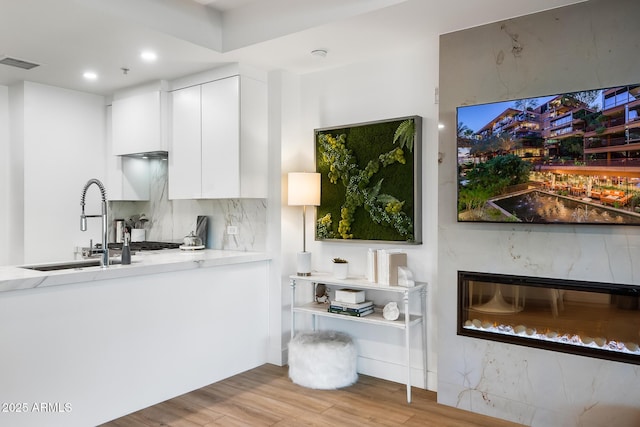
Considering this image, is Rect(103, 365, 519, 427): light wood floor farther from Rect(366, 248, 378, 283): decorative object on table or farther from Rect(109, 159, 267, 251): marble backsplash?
Rect(109, 159, 267, 251): marble backsplash

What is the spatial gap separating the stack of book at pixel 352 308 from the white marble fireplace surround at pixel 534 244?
1.76 ft

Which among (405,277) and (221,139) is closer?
(405,277)

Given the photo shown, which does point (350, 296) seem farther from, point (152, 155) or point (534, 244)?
point (152, 155)

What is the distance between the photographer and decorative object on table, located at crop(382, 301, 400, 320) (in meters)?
3.19

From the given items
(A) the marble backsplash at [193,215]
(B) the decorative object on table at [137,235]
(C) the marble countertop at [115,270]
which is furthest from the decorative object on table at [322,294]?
(B) the decorative object on table at [137,235]

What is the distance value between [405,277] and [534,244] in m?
0.86

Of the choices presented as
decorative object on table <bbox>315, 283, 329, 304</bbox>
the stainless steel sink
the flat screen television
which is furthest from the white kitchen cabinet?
the flat screen television

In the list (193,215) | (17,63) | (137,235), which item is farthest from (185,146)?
(17,63)

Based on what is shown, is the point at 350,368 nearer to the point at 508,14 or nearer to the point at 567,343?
the point at 567,343

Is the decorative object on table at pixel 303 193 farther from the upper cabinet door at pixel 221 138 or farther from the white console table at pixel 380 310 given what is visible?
the upper cabinet door at pixel 221 138

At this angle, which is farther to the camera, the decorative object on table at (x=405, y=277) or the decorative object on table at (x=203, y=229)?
the decorative object on table at (x=203, y=229)

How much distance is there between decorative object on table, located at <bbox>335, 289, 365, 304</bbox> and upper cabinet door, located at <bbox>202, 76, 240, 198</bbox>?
116 centimetres

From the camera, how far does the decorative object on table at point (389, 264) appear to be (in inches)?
125

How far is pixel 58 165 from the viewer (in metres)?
4.37
